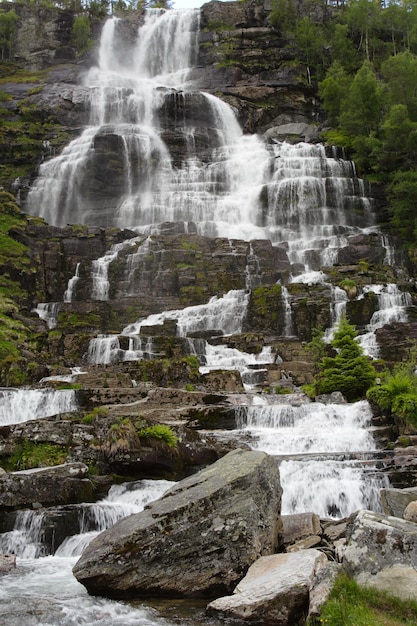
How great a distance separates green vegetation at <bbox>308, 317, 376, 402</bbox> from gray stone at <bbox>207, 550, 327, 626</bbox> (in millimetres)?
13465

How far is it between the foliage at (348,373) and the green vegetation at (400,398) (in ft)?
4.27

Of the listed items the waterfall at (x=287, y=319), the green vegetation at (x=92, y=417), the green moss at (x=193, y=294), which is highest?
the green moss at (x=193, y=294)

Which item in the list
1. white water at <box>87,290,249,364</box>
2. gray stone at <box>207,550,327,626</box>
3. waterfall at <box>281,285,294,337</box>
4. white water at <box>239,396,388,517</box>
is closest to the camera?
gray stone at <box>207,550,327,626</box>

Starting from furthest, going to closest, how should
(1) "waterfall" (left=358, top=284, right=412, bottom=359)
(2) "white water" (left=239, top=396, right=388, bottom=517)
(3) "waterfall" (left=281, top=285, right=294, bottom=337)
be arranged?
(3) "waterfall" (left=281, top=285, right=294, bottom=337) → (1) "waterfall" (left=358, top=284, right=412, bottom=359) → (2) "white water" (left=239, top=396, right=388, bottom=517)

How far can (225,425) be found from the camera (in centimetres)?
1883

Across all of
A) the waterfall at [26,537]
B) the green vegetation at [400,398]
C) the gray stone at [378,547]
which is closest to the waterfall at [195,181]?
the green vegetation at [400,398]

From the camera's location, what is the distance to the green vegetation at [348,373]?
20.6 m

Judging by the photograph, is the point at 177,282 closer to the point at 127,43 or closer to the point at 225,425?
the point at 225,425

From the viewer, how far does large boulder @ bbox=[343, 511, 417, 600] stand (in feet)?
20.5

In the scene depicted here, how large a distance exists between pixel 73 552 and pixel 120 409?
26.6 ft

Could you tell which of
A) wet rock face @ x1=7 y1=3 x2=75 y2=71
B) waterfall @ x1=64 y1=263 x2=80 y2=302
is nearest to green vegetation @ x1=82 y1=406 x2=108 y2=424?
waterfall @ x1=64 y1=263 x2=80 y2=302

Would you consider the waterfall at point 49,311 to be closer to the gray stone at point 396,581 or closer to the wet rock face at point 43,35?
the gray stone at point 396,581

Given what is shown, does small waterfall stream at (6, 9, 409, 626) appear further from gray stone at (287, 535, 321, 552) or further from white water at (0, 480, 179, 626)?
gray stone at (287, 535, 321, 552)

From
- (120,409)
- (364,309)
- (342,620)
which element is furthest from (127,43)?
(342,620)
